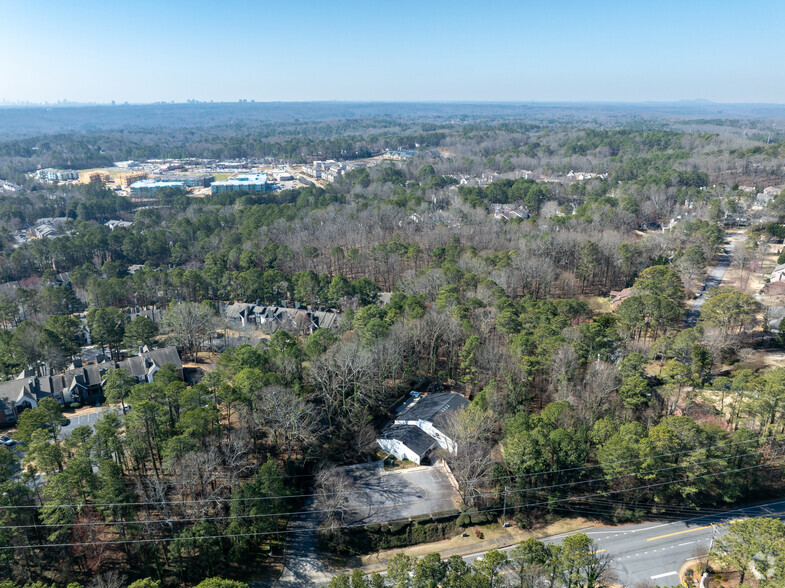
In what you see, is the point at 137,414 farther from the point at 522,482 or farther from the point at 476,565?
the point at 522,482

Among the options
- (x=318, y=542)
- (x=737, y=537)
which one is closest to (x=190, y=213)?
(x=318, y=542)

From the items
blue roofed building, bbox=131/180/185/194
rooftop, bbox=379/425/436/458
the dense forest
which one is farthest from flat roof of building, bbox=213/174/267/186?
rooftop, bbox=379/425/436/458

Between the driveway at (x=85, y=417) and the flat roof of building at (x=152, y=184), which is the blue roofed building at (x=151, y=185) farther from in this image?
the driveway at (x=85, y=417)

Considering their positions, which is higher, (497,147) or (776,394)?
(497,147)

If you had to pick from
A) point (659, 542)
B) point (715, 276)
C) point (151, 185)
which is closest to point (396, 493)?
point (659, 542)

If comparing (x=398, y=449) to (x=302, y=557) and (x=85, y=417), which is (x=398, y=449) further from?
(x=85, y=417)

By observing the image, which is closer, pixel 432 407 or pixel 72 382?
pixel 432 407
